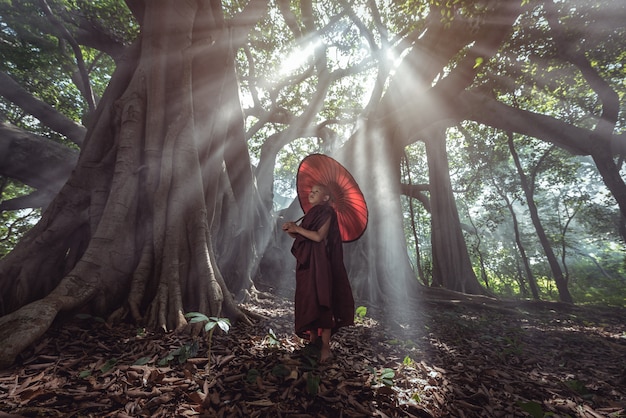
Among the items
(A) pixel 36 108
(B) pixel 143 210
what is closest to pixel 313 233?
(B) pixel 143 210

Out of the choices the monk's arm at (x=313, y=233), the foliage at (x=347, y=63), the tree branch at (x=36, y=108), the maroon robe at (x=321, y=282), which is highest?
the foliage at (x=347, y=63)

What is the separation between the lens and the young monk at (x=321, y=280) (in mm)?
2293

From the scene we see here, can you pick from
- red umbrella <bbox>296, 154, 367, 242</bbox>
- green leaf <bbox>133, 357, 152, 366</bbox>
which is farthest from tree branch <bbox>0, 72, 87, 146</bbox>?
green leaf <bbox>133, 357, 152, 366</bbox>

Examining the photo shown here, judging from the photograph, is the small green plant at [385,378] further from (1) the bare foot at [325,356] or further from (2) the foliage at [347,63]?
(2) the foliage at [347,63]

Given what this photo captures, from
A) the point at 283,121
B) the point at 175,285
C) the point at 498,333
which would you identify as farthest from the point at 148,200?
the point at 283,121

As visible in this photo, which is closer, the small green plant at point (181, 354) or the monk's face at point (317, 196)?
the small green plant at point (181, 354)

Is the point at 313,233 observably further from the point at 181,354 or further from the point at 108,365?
the point at 108,365

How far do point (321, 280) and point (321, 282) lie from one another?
0.02 meters

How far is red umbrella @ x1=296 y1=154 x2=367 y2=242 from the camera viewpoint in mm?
2678

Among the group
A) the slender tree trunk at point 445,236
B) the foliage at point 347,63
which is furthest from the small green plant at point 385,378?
the slender tree trunk at point 445,236

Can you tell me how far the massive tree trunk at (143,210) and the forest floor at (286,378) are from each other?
353 millimetres

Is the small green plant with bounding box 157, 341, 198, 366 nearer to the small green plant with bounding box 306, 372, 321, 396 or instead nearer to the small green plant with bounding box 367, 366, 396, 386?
the small green plant with bounding box 306, 372, 321, 396

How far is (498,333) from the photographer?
4266 millimetres

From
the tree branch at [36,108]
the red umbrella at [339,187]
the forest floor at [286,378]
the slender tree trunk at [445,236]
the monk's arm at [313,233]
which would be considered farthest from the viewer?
the slender tree trunk at [445,236]
